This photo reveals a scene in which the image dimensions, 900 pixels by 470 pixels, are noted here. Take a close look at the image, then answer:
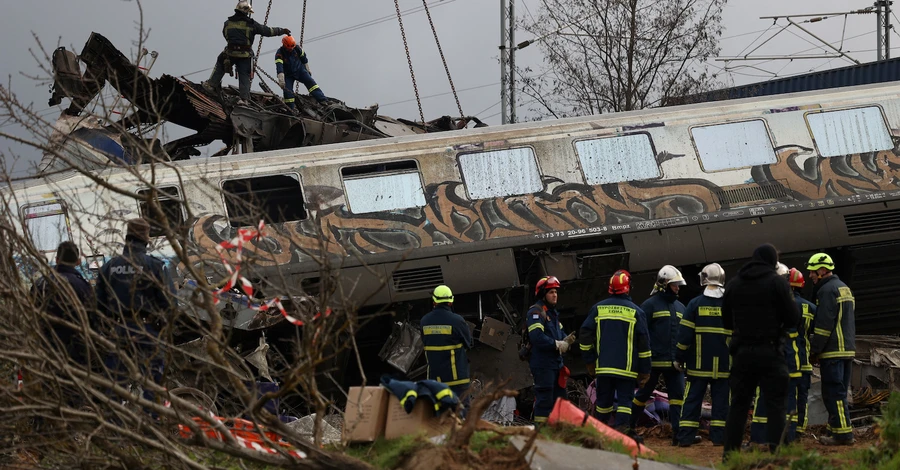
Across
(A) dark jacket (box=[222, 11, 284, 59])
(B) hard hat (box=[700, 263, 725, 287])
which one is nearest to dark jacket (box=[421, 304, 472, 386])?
(B) hard hat (box=[700, 263, 725, 287])

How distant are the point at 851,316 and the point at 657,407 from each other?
2.53 metres

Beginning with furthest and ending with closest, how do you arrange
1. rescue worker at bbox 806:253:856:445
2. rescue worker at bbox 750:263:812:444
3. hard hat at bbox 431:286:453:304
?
hard hat at bbox 431:286:453:304 < rescue worker at bbox 806:253:856:445 < rescue worker at bbox 750:263:812:444

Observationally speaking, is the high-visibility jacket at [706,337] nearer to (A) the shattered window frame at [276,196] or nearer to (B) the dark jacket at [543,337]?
(B) the dark jacket at [543,337]

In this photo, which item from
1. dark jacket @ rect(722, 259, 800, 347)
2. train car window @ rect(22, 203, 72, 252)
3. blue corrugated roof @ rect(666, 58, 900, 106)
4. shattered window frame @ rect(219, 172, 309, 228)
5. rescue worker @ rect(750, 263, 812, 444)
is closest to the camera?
dark jacket @ rect(722, 259, 800, 347)

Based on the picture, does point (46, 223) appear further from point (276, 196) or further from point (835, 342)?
point (835, 342)

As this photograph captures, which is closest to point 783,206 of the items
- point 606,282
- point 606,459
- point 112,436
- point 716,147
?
point 716,147

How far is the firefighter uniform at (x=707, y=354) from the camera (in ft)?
30.8

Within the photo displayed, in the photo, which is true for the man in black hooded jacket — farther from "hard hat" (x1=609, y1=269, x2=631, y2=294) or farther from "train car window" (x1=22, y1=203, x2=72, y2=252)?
"train car window" (x1=22, y1=203, x2=72, y2=252)

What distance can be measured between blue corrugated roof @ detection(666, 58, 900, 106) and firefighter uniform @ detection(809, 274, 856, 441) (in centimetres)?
1512

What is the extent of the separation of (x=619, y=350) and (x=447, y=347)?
66.8 inches

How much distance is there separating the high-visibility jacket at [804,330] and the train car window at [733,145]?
332 cm

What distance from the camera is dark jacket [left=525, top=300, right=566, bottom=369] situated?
10148mm

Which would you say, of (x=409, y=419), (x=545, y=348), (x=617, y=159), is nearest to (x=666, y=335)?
(x=545, y=348)

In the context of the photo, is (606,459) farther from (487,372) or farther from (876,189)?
(876,189)
